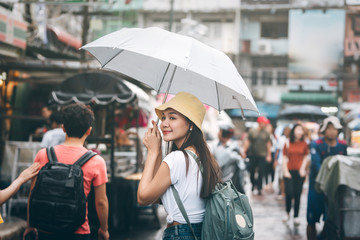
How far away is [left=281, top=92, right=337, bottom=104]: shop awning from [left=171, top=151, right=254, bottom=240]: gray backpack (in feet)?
103

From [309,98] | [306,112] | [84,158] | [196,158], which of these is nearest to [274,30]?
[309,98]

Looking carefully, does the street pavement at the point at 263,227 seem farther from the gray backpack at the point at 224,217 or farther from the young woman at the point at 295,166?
the gray backpack at the point at 224,217

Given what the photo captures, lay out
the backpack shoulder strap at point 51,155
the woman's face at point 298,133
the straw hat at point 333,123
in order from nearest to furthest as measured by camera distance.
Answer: the backpack shoulder strap at point 51,155, the straw hat at point 333,123, the woman's face at point 298,133

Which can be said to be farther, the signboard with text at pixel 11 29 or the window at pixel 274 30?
the window at pixel 274 30

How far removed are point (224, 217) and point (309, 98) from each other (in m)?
31.7

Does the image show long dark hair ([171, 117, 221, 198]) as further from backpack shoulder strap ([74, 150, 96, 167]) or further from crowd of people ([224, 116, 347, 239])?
crowd of people ([224, 116, 347, 239])

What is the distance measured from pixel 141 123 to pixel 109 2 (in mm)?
3264

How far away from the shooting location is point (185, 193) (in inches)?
108

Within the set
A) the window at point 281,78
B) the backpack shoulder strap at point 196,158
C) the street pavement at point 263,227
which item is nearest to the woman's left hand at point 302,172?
the street pavement at point 263,227

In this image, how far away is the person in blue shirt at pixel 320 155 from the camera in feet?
22.1

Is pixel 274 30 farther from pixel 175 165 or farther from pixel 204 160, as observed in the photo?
pixel 175 165

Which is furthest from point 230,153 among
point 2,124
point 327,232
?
point 2,124

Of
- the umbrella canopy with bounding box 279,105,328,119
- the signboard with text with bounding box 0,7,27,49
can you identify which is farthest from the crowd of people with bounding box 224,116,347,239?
the signboard with text with bounding box 0,7,27,49

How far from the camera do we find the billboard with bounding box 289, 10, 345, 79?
108 feet
